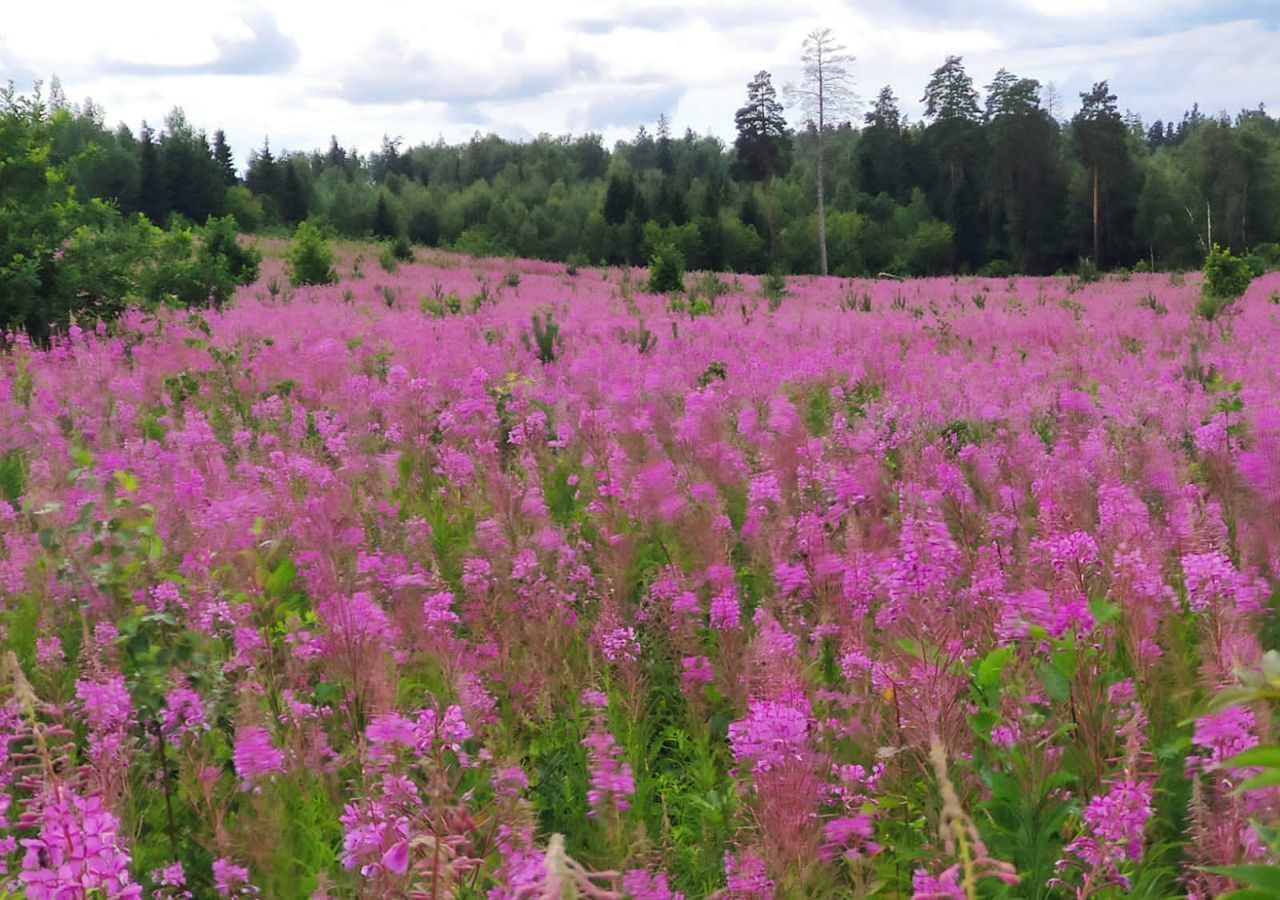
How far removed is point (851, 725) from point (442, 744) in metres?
1.08

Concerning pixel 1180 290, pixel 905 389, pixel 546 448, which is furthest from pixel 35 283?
pixel 1180 290

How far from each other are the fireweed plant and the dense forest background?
143ft

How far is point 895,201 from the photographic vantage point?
65.3m

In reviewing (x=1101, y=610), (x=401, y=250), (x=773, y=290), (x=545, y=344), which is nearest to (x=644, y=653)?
(x=1101, y=610)

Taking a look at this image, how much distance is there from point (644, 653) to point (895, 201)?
218 ft

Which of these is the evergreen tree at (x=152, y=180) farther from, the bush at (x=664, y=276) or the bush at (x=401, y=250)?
the bush at (x=664, y=276)

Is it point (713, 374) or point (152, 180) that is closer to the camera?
point (713, 374)

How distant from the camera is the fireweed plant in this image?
1868mm

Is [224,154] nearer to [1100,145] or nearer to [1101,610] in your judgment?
[1100,145]

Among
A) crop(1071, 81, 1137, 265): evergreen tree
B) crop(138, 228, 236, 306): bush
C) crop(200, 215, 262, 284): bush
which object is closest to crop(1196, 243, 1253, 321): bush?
crop(138, 228, 236, 306): bush

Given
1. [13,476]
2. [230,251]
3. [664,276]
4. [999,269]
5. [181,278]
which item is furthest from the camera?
[999,269]

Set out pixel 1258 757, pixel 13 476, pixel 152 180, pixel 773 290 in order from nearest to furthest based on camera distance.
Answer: pixel 1258 757, pixel 13 476, pixel 773 290, pixel 152 180

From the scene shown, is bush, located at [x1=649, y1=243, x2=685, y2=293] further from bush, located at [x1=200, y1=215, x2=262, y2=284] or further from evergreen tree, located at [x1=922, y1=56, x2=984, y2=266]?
evergreen tree, located at [x1=922, y1=56, x2=984, y2=266]

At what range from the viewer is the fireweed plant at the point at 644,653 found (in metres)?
1.87
